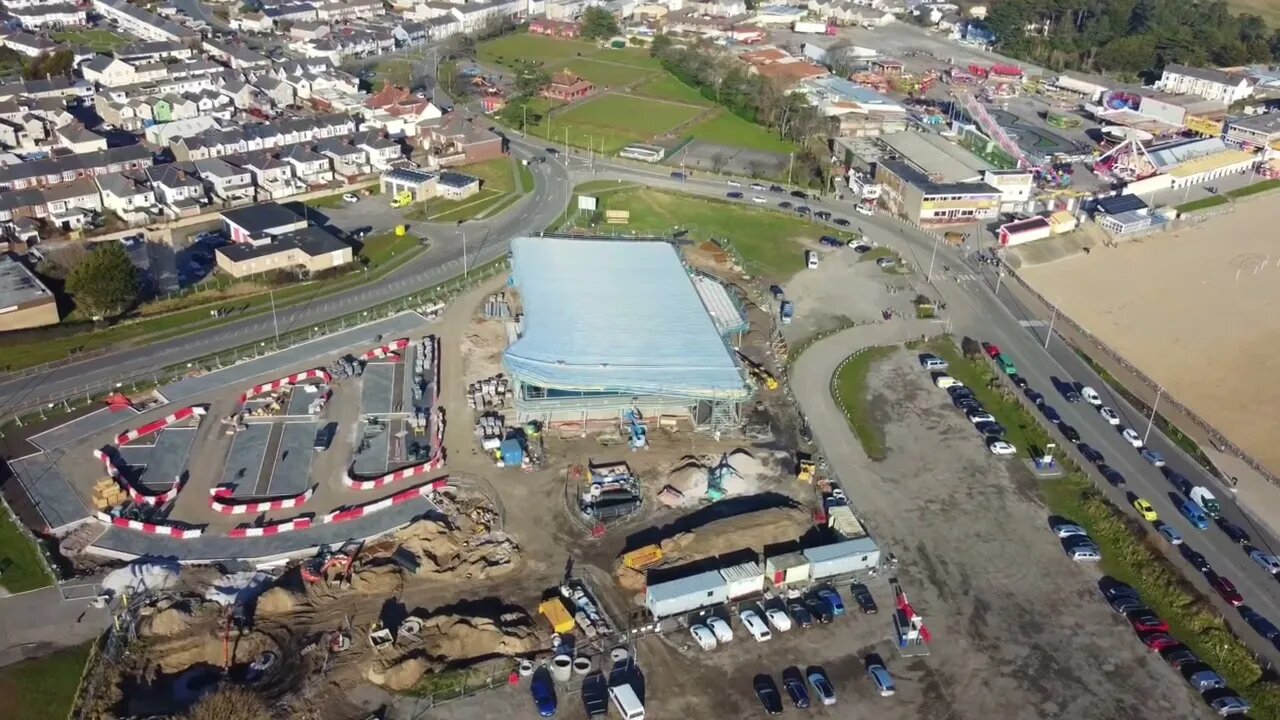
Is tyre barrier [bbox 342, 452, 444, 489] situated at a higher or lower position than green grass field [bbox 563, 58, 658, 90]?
lower

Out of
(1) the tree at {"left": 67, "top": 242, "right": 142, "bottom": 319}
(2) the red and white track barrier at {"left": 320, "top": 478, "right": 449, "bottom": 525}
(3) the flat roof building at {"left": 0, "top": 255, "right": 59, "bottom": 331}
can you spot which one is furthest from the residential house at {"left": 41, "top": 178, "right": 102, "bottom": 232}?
(2) the red and white track barrier at {"left": 320, "top": 478, "right": 449, "bottom": 525}

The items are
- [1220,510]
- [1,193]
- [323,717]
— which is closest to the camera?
[323,717]

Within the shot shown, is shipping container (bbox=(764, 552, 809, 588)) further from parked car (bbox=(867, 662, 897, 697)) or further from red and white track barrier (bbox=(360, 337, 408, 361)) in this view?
red and white track barrier (bbox=(360, 337, 408, 361))

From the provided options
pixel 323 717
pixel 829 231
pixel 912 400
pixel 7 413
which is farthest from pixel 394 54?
pixel 323 717

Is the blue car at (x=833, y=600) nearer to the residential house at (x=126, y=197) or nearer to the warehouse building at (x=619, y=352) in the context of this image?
the warehouse building at (x=619, y=352)

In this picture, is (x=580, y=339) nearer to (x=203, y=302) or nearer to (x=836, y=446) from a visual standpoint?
(x=836, y=446)
